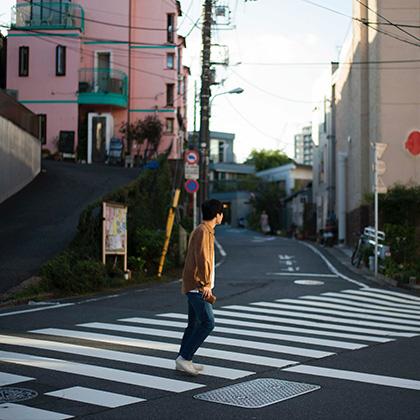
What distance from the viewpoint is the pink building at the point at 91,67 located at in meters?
39.4

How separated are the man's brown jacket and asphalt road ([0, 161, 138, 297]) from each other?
7.99 m

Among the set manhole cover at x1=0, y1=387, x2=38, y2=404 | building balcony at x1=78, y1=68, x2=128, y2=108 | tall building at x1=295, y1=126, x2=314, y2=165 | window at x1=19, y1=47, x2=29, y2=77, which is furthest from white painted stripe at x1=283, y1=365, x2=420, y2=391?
tall building at x1=295, y1=126, x2=314, y2=165

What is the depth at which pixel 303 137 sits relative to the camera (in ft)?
600

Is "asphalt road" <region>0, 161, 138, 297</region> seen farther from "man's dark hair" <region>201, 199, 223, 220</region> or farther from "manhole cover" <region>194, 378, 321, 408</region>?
"manhole cover" <region>194, 378, 321, 408</region>

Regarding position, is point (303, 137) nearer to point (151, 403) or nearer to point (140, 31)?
point (140, 31)

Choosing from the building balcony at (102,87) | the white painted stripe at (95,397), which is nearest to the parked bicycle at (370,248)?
the white painted stripe at (95,397)

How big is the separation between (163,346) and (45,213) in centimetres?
1336

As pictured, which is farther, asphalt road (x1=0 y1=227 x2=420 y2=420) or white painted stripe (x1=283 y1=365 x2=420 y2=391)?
white painted stripe (x1=283 y1=365 x2=420 y2=391)

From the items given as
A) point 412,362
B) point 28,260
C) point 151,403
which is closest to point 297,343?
point 412,362

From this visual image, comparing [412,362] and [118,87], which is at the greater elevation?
[118,87]

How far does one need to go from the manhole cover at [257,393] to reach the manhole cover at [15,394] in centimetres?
154

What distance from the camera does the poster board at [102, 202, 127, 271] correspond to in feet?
56.2

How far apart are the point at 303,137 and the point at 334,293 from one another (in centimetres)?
16883

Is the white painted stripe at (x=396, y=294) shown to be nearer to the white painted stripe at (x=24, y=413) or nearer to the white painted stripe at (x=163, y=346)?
the white painted stripe at (x=163, y=346)
